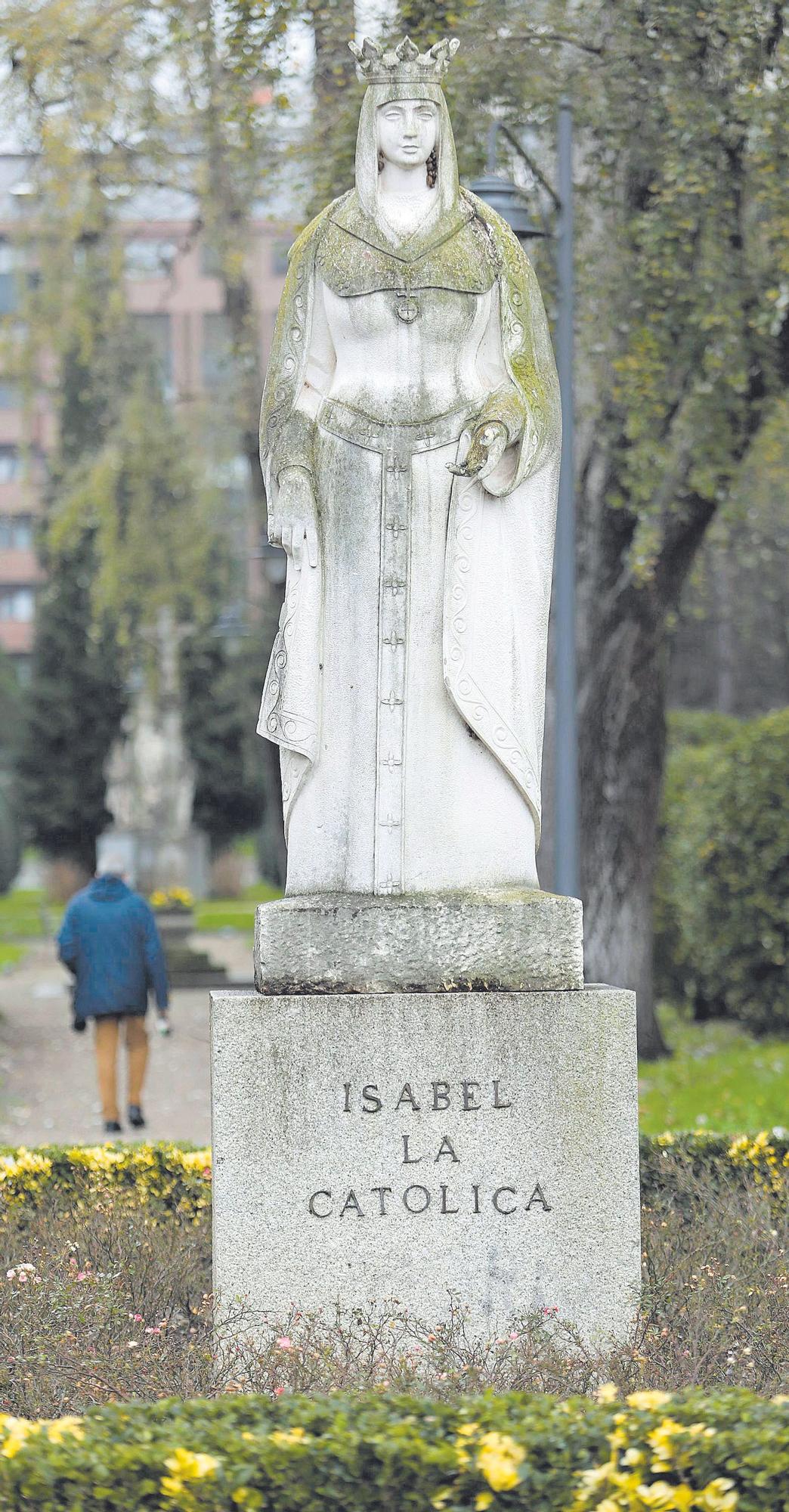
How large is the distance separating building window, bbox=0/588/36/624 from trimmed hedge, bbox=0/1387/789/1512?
227ft

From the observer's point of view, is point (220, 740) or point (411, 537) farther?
point (220, 740)

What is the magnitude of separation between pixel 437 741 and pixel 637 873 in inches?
385

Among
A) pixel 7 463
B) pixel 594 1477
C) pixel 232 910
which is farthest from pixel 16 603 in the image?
pixel 594 1477

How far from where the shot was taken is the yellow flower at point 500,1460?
172 inches

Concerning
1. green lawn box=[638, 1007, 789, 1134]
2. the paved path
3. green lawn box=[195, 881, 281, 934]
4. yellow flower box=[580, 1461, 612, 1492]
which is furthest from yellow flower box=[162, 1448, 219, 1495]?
green lawn box=[195, 881, 281, 934]

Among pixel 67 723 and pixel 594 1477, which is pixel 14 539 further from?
pixel 594 1477

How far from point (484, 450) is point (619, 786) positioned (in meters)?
9.69

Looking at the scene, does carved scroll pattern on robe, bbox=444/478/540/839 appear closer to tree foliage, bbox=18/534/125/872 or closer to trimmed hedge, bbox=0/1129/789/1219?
trimmed hedge, bbox=0/1129/789/1219

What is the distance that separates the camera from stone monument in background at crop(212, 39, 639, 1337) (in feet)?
18.9

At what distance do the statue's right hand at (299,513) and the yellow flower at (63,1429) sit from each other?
254cm

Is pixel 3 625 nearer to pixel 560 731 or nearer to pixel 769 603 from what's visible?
pixel 769 603

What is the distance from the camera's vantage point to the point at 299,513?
611 cm

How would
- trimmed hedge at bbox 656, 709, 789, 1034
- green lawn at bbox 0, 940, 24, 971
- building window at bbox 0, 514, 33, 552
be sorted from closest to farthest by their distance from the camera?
trimmed hedge at bbox 656, 709, 789, 1034 < green lawn at bbox 0, 940, 24, 971 < building window at bbox 0, 514, 33, 552

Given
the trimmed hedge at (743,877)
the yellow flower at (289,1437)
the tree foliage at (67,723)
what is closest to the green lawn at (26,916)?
the tree foliage at (67,723)
